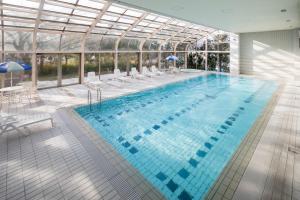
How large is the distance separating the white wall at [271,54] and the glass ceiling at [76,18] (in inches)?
271

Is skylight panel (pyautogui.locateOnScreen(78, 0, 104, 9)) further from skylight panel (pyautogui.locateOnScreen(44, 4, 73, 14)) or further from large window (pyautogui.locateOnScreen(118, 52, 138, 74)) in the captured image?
large window (pyautogui.locateOnScreen(118, 52, 138, 74))

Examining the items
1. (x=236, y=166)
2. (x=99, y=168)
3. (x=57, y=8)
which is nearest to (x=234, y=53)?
(x=57, y=8)

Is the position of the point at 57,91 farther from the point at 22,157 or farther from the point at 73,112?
the point at 22,157

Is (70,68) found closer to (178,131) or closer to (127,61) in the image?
(127,61)

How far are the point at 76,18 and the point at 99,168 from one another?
8664 millimetres

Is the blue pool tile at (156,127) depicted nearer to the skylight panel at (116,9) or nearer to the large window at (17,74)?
the skylight panel at (116,9)

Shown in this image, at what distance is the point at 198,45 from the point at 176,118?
15650 mm

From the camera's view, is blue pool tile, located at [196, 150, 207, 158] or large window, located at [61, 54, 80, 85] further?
large window, located at [61, 54, 80, 85]

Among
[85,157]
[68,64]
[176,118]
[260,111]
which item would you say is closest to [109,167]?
[85,157]

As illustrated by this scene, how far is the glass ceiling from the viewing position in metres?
8.21

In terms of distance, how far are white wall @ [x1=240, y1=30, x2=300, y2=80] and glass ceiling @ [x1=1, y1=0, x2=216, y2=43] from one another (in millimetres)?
6879

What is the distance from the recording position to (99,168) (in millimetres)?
3668

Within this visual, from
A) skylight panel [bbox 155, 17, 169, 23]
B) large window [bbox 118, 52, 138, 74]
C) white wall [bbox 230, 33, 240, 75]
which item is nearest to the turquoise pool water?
skylight panel [bbox 155, 17, 169, 23]

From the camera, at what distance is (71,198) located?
290 cm
